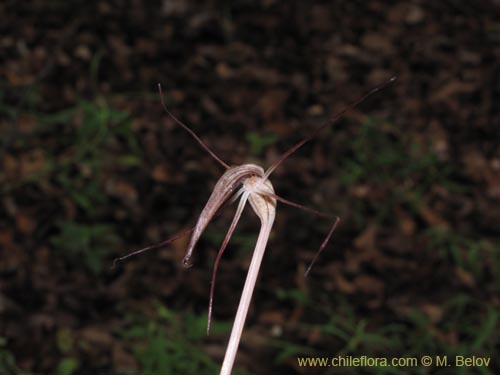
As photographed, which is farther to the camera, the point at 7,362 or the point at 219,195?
the point at 7,362

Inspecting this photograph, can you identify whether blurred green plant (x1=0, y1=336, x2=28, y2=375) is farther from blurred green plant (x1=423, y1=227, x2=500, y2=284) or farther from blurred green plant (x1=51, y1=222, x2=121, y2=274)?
blurred green plant (x1=423, y1=227, x2=500, y2=284)

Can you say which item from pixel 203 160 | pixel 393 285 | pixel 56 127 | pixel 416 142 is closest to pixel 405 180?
pixel 416 142

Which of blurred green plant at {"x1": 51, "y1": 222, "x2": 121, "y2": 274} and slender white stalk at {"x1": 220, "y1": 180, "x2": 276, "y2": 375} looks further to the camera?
blurred green plant at {"x1": 51, "y1": 222, "x2": 121, "y2": 274}

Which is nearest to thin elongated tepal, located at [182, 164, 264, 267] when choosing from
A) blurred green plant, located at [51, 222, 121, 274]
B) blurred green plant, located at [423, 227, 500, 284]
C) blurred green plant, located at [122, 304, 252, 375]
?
blurred green plant, located at [122, 304, 252, 375]

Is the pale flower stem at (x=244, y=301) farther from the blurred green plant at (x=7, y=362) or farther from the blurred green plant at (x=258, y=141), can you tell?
the blurred green plant at (x=258, y=141)

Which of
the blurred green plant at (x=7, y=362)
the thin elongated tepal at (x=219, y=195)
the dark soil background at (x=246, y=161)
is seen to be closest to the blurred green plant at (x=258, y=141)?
the dark soil background at (x=246, y=161)

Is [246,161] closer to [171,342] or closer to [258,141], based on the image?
[258,141]

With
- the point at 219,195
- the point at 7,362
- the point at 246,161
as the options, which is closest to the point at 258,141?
the point at 246,161

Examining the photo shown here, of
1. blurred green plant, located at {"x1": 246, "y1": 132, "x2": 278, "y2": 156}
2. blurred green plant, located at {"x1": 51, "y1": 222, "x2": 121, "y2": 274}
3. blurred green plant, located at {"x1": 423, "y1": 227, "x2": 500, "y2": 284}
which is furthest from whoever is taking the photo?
blurred green plant, located at {"x1": 246, "y1": 132, "x2": 278, "y2": 156}
